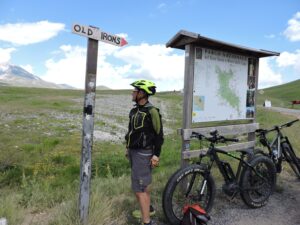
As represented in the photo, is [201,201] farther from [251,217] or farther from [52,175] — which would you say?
[52,175]

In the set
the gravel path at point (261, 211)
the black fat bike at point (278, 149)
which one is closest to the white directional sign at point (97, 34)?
the gravel path at point (261, 211)

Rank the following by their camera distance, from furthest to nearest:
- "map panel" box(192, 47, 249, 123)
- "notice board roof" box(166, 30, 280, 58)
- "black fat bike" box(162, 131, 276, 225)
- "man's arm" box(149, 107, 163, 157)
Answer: "map panel" box(192, 47, 249, 123) < "notice board roof" box(166, 30, 280, 58) < "black fat bike" box(162, 131, 276, 225) < "man's arm" box(149, 107, 163, 157)

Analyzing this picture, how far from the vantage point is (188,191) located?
18.2 ft

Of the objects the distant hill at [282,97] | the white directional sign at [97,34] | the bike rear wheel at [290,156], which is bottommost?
the bike rear wheel at [290,156]

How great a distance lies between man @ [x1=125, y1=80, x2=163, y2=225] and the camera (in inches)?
190

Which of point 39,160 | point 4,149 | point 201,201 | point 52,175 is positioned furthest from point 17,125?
point 201,201

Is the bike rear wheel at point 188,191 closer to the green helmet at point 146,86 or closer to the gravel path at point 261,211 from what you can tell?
the gravel path at point 261,211

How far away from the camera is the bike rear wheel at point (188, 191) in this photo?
5156 millimetres

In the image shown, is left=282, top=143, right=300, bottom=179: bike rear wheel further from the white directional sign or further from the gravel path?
the white directional sign

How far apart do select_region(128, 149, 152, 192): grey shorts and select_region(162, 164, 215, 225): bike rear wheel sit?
1.44 feet

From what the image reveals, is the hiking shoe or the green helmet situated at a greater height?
the green helmet

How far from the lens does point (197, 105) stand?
6652 millimetres

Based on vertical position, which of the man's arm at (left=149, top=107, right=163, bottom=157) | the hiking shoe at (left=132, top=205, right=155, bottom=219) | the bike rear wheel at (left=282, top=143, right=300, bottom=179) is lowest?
the hiking shoe at (left=132, top=205, right=155, bottom=219)

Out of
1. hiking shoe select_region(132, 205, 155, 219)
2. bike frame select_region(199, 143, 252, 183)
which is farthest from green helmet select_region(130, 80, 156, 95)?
hiking shoe select_region(132, 205, 155, 219)
